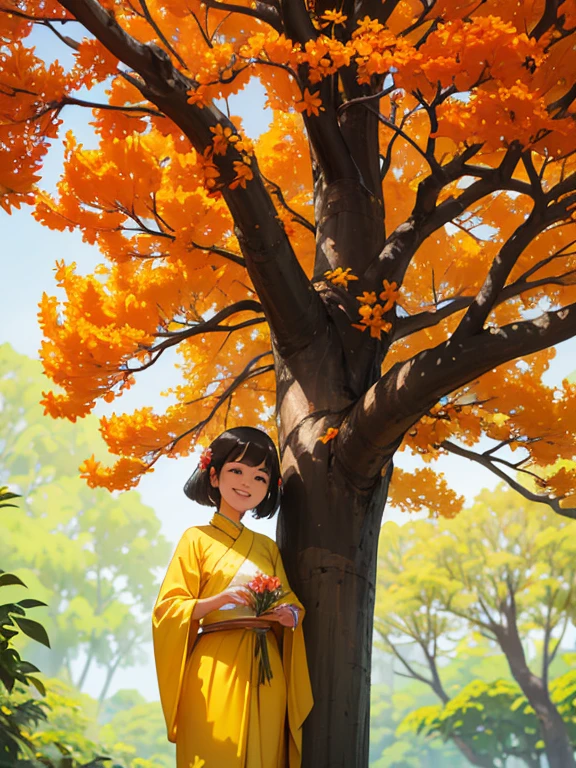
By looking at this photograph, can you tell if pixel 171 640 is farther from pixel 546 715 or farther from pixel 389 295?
pixel 546 715

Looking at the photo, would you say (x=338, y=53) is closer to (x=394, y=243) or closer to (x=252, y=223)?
(x=252, y=223)

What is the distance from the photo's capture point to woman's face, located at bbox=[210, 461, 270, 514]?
7.79ft

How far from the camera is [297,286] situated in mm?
2398

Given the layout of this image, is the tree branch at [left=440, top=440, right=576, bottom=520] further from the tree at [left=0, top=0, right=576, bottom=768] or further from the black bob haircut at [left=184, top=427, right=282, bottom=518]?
the black bob haircut at [left=184, top=427, right=282, bottom=518]

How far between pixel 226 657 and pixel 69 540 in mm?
14658

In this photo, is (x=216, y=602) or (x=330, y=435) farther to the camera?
(x=330, y=435)

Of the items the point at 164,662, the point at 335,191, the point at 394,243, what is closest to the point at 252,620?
the point at 164,662

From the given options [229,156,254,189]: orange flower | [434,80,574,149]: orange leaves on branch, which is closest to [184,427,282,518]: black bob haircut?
[229,156,254,189]: orange flower

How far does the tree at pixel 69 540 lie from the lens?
15.1 m

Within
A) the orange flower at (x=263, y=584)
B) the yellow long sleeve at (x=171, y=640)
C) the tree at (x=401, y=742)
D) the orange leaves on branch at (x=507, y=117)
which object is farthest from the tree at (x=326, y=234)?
the tree at (x=401, y=742)

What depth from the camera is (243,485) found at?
238 centimetres

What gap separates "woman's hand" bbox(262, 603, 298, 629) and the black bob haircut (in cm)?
42

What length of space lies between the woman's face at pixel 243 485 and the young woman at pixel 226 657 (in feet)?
0.27

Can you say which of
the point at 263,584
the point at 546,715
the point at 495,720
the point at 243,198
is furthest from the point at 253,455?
the point at 495,720
